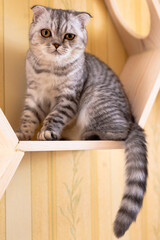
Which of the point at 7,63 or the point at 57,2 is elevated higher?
the point at 57,2

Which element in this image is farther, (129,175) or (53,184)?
(53,184)

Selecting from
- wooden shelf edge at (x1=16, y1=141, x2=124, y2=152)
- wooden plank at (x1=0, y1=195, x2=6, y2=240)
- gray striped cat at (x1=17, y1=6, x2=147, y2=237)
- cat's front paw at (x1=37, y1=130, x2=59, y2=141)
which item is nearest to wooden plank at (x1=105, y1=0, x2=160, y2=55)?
gray striped cat at (x1=17, y1=6, x2=147, y2=237)

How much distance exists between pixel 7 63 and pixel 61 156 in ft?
1.52

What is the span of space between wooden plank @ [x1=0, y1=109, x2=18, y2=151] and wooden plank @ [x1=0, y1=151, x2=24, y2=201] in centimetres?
2

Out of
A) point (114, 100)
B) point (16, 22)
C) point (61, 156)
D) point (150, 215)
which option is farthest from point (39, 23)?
point (150, 215)

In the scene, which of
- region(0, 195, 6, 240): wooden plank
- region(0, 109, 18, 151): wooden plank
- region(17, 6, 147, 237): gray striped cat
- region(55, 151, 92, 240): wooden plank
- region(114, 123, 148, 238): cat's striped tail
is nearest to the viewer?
region(0, 109, 18, 151): wooden plank

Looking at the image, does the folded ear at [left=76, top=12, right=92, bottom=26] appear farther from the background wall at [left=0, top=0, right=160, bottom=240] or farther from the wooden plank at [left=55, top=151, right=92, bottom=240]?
the wooden plank at [left=55, top=151, right=92, bottom=240]

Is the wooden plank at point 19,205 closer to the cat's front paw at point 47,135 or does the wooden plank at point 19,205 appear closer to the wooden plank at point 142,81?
the cat's front paw at point 47,135

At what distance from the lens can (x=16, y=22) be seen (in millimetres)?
1320

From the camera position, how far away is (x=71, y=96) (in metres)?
1.22

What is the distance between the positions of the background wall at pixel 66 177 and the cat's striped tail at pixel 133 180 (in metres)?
0.37

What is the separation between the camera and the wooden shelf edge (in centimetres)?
92

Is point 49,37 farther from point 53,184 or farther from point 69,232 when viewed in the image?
point 69,232

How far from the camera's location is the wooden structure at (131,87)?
2.91ft
